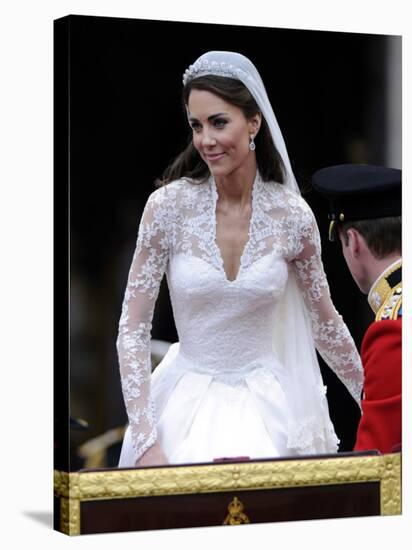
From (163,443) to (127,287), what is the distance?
758mm

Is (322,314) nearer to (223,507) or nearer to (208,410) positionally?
(208,410)

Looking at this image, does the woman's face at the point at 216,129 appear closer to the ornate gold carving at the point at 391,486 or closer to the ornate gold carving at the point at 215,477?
the ornate gold carving at the point at 215,477

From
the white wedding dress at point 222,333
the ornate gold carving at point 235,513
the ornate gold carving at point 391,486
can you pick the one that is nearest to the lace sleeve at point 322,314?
Result: the white wedding dress at point 222,333

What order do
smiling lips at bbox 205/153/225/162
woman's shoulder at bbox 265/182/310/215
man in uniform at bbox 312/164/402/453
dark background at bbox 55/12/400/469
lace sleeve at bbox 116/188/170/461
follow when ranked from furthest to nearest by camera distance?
man in uniform at bbox 312/164/402/453
woman's shoulder at bbox 265/182/310/215
smiling lips at bbox 205/153/225/162
lace sleeve at bbox 116/188/170/461
dark background at bbox 55/12/400/469

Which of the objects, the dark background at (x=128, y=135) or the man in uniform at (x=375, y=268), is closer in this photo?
the dark background at (x=128, y=135)

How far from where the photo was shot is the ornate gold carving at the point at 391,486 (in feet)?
27.2

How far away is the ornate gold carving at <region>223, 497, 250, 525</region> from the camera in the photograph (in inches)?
313

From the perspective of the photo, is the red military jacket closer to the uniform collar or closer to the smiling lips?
the uniform collar

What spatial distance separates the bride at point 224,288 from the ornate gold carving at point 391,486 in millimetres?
466

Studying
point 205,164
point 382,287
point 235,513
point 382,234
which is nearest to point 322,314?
point 382,287

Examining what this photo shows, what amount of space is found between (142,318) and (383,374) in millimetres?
1264

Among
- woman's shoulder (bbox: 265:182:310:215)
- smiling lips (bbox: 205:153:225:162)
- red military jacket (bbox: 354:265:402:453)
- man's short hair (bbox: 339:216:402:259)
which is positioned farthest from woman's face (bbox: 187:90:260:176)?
red military jacket (bbox: 354:265:402:453)

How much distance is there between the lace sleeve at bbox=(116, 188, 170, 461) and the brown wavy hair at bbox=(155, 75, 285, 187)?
0.62 ft

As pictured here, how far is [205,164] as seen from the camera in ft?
26.0
